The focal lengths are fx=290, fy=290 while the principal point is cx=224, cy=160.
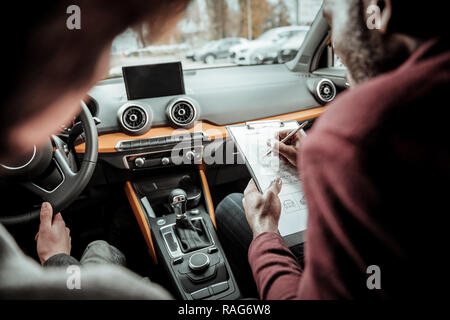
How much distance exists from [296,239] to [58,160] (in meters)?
1.02

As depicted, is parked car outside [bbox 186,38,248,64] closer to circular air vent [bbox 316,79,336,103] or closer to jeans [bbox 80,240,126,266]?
circular air vent [bbox 316,79,336,103]

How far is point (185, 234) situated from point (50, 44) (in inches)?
50.4

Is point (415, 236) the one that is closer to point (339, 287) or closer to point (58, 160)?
point (339, 287)

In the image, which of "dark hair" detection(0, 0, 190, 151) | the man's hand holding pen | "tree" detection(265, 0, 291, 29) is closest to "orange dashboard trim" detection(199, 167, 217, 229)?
the man's hand holding pen

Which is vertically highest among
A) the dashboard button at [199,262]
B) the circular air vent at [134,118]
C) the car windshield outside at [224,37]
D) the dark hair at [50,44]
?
the car windshield outside at [224,37]

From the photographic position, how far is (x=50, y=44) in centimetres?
36

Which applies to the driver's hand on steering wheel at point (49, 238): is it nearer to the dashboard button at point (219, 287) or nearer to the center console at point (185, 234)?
the center console at point (185, 234)

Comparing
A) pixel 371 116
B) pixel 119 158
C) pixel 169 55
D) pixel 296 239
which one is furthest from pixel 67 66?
pixel 169 55

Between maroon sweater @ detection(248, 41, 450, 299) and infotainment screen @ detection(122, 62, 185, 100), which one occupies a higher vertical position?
infotainment screen @ detection(122, 62, 185, 100)

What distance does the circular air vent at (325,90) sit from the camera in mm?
1965

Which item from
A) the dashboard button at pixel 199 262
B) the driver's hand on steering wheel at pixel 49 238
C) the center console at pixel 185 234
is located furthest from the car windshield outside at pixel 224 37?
the dashboard button at pixel 199 262

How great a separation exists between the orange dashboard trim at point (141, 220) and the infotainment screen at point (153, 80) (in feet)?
1.77

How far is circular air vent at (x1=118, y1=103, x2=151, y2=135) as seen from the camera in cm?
157

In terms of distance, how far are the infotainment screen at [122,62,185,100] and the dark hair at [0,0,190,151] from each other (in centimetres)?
129
